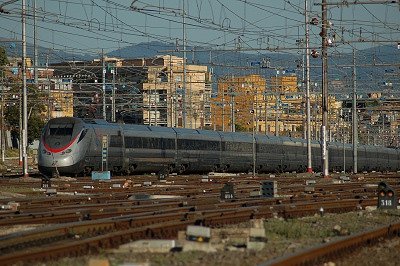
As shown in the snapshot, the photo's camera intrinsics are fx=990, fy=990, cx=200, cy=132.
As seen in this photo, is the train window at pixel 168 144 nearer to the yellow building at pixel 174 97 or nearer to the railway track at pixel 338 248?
the yellow building at pixel 174 97

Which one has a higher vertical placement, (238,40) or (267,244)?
(238,40)

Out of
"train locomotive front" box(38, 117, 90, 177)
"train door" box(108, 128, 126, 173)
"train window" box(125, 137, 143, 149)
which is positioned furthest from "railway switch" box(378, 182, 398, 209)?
"train window" box(125, 137, 143, 149)

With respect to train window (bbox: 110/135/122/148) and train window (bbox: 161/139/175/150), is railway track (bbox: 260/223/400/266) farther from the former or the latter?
train window (bbox: 161/139/175/150)

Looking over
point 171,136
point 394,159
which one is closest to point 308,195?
point 171,136

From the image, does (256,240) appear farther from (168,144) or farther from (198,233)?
(168,144)

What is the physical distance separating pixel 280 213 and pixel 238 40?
119 feet

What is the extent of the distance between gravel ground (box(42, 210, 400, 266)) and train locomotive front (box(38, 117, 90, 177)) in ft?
80.2

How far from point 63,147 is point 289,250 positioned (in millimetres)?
31564

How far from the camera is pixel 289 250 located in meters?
14.8

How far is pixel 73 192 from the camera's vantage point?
33281 mm

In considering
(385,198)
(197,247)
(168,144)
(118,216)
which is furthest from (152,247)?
(168,144)

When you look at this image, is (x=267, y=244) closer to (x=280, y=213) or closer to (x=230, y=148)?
(x=280, y=213)

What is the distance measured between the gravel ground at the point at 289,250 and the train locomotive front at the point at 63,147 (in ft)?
80.2

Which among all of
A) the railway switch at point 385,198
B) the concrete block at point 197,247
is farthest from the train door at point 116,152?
the concrete block at point 197,247
